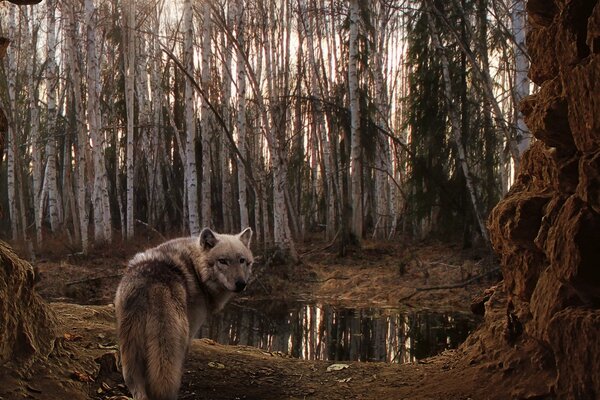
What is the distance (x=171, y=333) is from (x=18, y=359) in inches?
62.4

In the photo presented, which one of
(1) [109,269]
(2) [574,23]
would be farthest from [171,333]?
(1) [109,269]

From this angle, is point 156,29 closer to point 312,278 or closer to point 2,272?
point 312,278

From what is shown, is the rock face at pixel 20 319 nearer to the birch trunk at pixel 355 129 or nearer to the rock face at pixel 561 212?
the rock face at pixel 561 212

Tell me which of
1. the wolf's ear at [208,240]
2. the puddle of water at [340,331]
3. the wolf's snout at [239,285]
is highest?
the wolf's ear at [208,240]

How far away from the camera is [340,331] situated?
10453 mm

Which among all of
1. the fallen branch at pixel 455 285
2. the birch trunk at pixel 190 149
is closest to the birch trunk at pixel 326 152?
the birch trunk at pixel 190 149

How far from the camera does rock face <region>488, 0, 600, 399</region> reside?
157 inches

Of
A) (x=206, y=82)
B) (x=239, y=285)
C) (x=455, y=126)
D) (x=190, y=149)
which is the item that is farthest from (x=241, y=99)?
(x=239, y=285)

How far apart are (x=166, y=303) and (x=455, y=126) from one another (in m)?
13.7

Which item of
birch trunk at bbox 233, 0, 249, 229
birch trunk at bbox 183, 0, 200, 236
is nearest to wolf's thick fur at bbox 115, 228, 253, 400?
birch trunk at bbox 183, 0, 200, 236

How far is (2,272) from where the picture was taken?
5.44 metres

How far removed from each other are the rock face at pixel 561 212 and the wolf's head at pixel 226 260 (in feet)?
8.59

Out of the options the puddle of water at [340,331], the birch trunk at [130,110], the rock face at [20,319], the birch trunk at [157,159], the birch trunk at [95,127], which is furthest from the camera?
the birch trunk at [157,159]

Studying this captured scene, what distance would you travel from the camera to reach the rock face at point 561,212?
3.99m
